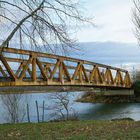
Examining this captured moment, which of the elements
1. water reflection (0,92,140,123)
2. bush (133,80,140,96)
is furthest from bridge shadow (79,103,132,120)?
bush (133,80,140,96)

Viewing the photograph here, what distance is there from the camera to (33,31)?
1327 centimetres

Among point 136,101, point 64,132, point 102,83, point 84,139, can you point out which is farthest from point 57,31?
point 136,101

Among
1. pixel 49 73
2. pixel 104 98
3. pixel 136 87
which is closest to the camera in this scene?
pixel 49 73

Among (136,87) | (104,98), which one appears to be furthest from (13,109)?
(136,87)

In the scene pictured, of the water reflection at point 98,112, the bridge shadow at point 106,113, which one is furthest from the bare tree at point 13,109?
the bridge shadow at point 106,113

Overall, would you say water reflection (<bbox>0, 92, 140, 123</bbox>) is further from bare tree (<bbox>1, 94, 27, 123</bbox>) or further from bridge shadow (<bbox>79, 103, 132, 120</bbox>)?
bare tree (<bbox>1, 94, 27, 123</bbox>)

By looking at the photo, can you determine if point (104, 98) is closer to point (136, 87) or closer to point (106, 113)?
point (136, 87)

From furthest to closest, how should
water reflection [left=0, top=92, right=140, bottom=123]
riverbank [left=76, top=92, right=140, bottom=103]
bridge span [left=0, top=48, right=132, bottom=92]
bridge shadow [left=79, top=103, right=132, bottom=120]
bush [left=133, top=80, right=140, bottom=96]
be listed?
bush [left=133, top=80, right=140, bottom=96] → riverbank [left=76, top=92, right=140, bottom=103] → bridge shadow [left=79, top=103, right=132, bottom=120] → water reflection [left=0, top=92, right=140, bottom=123] → bridge span [left=0, top=48, right=132, bottom=92]

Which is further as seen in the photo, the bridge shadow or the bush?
the bush

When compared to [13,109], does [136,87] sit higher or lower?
higher

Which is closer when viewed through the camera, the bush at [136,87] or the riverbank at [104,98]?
the riverbank at [104,98]

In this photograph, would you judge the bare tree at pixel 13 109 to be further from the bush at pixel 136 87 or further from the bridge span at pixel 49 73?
the bush at pixel 136 87

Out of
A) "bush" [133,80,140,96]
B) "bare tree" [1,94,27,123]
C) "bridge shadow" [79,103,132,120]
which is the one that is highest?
"bush" [133,80,140,96]

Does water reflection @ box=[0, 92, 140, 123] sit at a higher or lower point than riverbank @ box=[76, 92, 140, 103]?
lower
